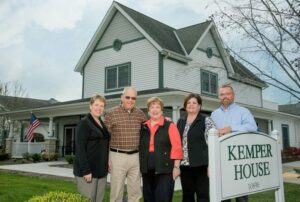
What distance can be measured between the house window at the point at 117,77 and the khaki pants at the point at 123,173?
1329 centimetres

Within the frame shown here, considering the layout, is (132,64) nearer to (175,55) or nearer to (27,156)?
(175,55)

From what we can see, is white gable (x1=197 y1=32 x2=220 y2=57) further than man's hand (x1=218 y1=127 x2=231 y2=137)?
Yes

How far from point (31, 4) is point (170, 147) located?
1329cm

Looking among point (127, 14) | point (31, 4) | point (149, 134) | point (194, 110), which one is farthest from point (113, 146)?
point (127, 14)

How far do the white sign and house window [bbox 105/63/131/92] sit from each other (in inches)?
549

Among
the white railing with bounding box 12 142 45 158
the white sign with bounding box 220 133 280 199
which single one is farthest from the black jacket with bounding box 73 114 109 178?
the white railing with bounding box 12 142 45 158

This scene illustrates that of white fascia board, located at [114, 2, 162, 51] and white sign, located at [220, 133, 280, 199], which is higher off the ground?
white fascia board, located at [114, 2, 162, 51]

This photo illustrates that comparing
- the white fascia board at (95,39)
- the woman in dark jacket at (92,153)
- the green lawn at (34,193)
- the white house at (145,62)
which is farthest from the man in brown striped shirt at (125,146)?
the white fascia board at (95,39)

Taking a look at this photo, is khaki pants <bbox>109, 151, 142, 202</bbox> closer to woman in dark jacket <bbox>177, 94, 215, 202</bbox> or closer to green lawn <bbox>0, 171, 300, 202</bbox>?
woman in dark jacket <bbox>177, 94, 215, 202</bbox>

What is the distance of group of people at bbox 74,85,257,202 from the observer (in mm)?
4480

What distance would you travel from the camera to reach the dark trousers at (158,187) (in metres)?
4.51

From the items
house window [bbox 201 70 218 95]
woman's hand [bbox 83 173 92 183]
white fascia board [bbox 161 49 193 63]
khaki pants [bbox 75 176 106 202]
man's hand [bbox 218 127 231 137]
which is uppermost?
white fascia board [bbox 161 49 193 63]

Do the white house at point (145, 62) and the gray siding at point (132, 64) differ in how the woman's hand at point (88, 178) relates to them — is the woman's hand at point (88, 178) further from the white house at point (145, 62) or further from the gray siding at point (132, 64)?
the gray siding at point (132, 64)

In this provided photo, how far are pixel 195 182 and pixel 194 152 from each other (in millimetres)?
434
